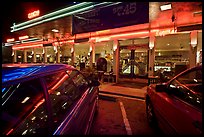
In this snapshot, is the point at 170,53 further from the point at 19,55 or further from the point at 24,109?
the point at 19,55

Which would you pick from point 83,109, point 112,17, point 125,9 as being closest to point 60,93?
point 83,109

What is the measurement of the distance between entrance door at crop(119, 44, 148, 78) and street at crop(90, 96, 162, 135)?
8.18 meters

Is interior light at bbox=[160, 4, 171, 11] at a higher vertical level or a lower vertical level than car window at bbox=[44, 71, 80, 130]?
higher

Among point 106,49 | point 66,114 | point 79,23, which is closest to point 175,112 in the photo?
point 66,114

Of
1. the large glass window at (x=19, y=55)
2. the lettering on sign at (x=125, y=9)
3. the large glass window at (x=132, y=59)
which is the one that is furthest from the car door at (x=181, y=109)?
the large glass window at (x=19, y=55)

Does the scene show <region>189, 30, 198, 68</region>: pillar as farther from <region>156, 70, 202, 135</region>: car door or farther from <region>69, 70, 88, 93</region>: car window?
<region>69, 70, 88, 93</region>: car window

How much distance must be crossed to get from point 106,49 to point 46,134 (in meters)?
19.1

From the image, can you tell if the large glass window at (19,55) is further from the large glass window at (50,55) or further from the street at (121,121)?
the street at (121,121)

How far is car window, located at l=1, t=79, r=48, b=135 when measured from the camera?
1680 mm

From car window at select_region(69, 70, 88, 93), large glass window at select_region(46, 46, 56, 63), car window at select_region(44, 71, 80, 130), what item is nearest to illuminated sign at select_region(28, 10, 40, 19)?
car window at select_region(69, 70, 88, 93)

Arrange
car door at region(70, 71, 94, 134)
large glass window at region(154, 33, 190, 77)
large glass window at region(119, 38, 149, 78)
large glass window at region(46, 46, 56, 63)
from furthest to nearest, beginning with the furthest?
large glass window at region(46, 46, 56, 63) < large glass window at region(154, 33, 190, 77) < large glass window at region(119, 38, 149, 78) < car door at region(70, 71, 94, 134)

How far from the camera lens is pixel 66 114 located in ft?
7.47

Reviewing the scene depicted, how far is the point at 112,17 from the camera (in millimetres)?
7113

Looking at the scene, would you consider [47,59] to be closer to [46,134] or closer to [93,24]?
[93,24]
